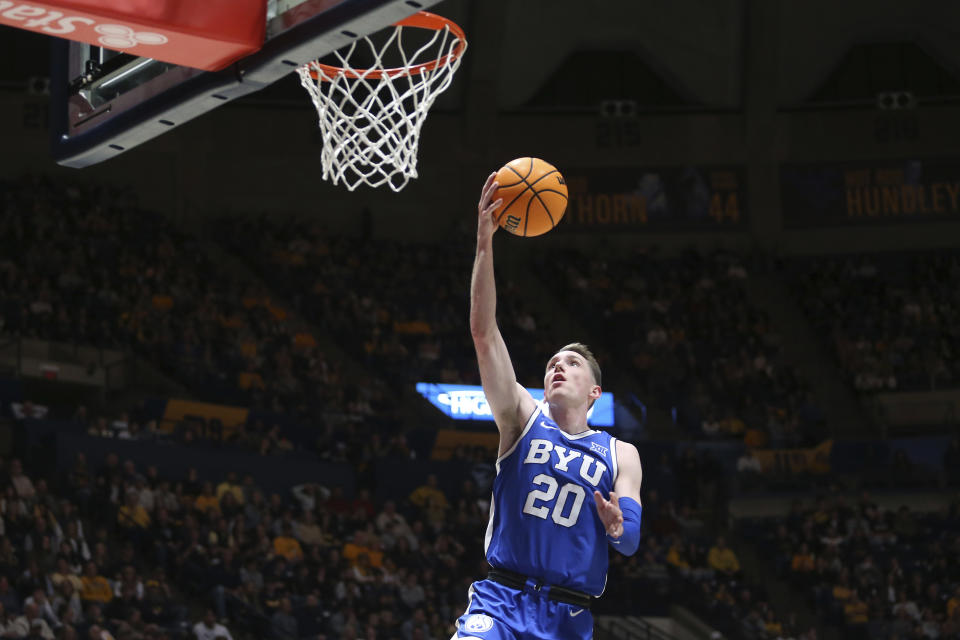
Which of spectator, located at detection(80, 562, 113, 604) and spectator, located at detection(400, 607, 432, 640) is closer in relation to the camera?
spectator, located at detection(80, 562, 113, 604)

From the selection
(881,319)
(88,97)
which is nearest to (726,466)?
(881,319)

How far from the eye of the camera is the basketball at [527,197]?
17.6 ft

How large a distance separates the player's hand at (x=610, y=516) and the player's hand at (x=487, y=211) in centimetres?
113

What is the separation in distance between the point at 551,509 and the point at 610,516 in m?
0.35

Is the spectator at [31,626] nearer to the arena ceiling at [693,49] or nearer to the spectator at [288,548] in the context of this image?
the spectator at [288,548]

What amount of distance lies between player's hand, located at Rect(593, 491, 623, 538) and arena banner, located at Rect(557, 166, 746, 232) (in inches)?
845

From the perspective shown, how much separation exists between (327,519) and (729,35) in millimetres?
14992

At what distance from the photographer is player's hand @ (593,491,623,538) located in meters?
4.70

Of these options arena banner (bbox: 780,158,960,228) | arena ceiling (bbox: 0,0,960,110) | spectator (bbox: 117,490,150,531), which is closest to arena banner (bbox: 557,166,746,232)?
arena banner (bbox: 780,158,960,228)

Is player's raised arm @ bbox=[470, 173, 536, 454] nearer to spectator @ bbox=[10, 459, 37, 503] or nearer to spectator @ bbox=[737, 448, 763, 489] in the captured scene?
spectator @ bbox=[10, 459, 37, 503]

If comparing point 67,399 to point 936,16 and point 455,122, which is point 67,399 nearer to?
point 455,122

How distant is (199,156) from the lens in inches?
964

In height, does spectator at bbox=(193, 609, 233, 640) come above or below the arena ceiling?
below

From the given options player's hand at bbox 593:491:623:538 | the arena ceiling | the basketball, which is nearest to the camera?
player's hand at bbox 593:491:623:538
